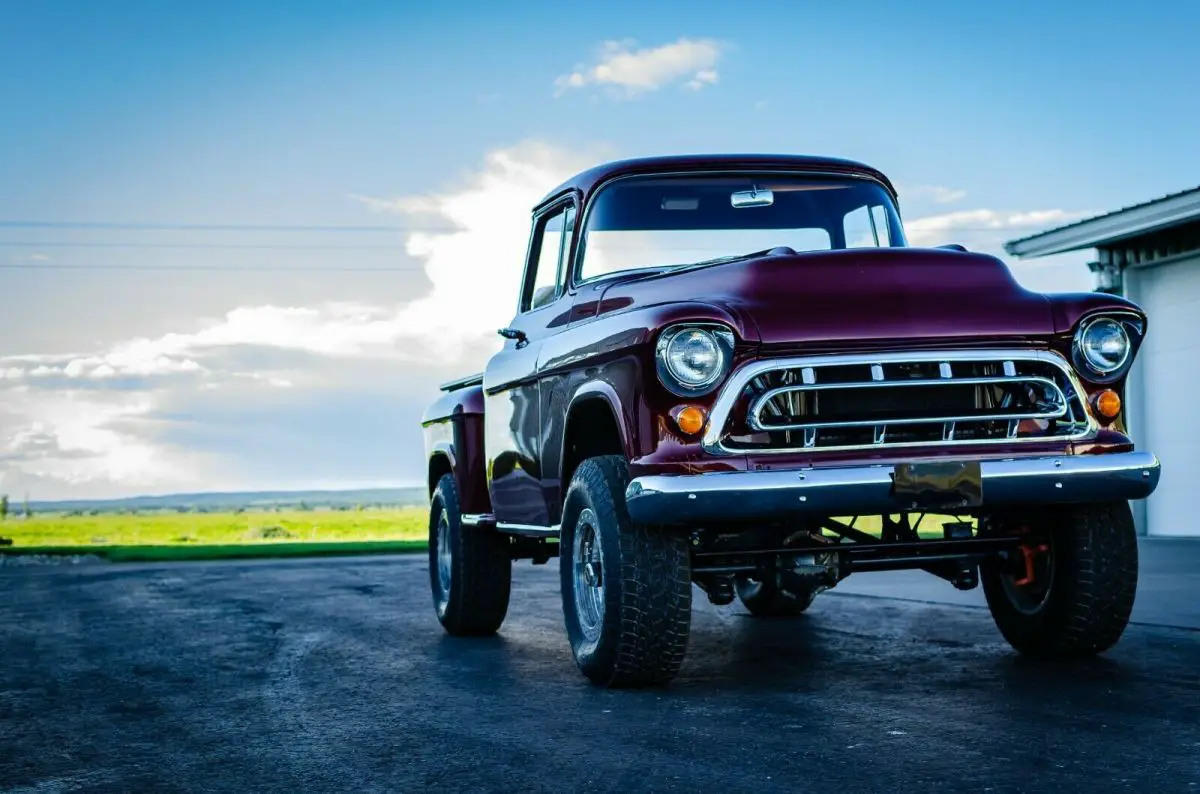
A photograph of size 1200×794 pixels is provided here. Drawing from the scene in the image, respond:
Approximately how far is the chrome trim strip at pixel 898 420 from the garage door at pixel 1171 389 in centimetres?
1261

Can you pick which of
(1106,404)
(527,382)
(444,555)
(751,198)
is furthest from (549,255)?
(1106,404)

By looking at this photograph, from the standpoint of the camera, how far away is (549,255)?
8344 mm

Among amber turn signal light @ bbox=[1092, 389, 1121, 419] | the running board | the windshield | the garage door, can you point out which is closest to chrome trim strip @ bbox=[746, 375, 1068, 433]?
amber turn signal light @ bbox=[1092, 389, 1121, 419]

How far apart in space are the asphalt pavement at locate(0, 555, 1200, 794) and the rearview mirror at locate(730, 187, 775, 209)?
2.25 meters

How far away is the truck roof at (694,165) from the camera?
25.7ft

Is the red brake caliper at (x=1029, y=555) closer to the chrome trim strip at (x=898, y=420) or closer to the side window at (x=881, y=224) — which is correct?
the chrome trim strip at (x=898, y=420)

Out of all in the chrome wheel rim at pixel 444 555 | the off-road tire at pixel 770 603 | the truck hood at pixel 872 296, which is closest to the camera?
the truck hood at pixel 872 296

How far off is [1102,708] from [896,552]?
3.85ft

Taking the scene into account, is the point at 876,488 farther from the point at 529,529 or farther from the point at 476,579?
the point at 476,579

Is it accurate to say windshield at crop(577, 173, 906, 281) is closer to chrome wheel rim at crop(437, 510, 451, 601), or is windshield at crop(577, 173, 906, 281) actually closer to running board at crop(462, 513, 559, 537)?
running board at crop(462, 513, 559, 537)

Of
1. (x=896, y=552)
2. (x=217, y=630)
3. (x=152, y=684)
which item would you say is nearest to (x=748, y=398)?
(x=896, y=552)

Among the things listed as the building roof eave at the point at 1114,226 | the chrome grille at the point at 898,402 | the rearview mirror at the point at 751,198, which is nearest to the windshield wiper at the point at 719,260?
the rearview mirror at the point at 751,198

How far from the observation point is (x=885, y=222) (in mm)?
8211

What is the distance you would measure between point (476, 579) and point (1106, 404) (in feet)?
13.3
